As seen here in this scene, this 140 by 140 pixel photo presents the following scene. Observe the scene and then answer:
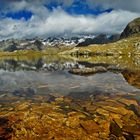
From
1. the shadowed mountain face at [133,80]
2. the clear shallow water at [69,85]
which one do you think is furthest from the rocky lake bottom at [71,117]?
the shadowed mountain face at [133,80]

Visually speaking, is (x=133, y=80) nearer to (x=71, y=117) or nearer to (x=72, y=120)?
(x=71, y=117)

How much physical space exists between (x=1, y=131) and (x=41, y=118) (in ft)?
15.1

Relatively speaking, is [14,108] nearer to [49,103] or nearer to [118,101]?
[49,103]

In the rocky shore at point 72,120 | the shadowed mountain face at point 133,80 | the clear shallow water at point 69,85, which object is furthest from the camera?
the shadowed mountain face at point 133,80

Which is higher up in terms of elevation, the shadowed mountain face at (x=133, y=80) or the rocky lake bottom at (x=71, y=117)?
the rocky lake bottom at (x=71, y=117)

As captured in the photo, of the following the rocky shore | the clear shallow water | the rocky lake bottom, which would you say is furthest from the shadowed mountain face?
the rocky shore

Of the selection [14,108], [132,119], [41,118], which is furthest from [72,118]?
[14,108]

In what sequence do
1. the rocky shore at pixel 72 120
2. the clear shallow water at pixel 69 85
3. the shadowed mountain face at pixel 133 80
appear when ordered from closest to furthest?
the rocky shore at pixel 72 120 → the clear shallow water at pixel 69 85 → the shadowed mountain face at pixel 133 80

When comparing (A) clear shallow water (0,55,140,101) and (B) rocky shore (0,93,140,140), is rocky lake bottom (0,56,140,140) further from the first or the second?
(A) clear shallow water (0,55,140,101)

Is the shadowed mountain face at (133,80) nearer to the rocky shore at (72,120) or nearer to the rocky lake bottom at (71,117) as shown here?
the rocky lake bottom at (71,117)

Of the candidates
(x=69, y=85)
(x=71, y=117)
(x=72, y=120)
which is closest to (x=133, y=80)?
(x=69, y=85)

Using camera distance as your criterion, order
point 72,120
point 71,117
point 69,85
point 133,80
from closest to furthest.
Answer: point 72,120
point 71,117
point 69,85
point 133,80

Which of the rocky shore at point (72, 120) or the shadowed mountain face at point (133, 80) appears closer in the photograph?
the rocky shore at point (72, 120)

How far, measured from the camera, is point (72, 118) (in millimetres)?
25156
